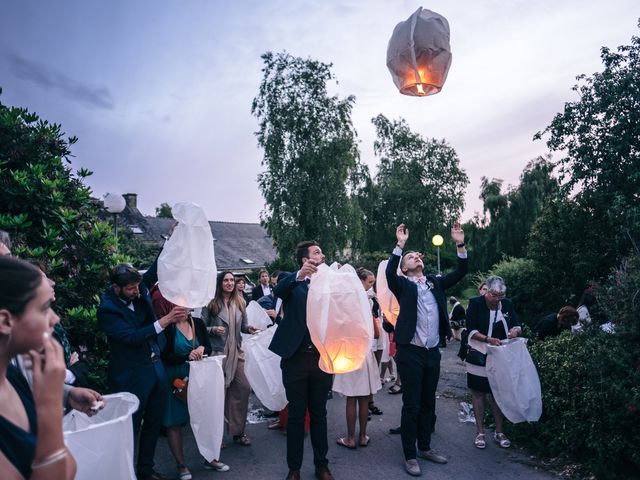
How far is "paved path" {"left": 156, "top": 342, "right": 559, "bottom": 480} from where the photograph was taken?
4.71 meters

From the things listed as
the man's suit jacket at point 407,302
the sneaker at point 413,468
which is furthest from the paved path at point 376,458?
the man's suit jacket at point 407,302

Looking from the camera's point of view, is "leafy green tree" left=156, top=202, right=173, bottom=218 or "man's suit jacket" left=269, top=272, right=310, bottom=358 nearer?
"man's suit jacket" left=269, top=272, right=310, bottom=358

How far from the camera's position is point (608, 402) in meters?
4.43

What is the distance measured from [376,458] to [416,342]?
1.46 meters

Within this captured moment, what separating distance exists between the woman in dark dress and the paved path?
27 cm

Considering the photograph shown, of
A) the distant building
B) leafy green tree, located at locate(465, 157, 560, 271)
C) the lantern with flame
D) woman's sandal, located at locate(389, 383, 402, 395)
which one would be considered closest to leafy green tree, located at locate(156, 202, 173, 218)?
the distant building

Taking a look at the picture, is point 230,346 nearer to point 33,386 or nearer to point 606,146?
point 33,386

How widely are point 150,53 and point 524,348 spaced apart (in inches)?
393

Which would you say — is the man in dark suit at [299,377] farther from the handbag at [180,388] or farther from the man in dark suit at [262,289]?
the man in dark suit at [262,289]

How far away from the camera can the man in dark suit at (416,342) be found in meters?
4.79

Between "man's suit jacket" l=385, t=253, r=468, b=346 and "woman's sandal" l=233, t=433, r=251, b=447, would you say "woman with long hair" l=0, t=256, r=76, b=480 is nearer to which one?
"man's suit jacket" l=385, t=253, r=468, b=346

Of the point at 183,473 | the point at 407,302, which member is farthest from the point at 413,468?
the point at 183,473

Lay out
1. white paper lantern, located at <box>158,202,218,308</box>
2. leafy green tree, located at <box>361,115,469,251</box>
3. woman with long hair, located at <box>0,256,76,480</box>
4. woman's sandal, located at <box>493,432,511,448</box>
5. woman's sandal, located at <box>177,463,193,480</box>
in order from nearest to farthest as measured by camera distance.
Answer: woman with long hair, located at <box>0,256,76,480</box> < white paper lantern, located at <box>158,202,218,308</box> < woman's sandal, located at <box>177,463,193,480</box> < woman's sandal, located at <box>493,432,511,448</box> < leafy green tree, located at <box>361,115,469,251</box>

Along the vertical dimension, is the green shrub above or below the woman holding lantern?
above
